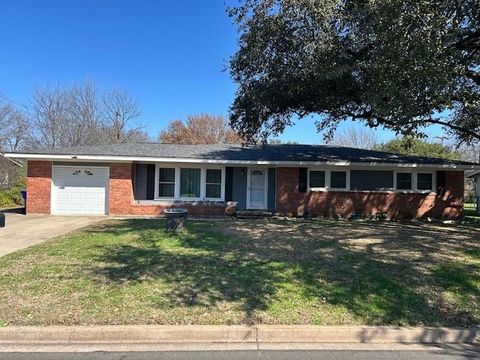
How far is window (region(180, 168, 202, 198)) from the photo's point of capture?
21.4 metres

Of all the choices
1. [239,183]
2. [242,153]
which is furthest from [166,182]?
[242,153]

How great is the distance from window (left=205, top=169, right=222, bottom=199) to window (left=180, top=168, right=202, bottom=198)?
0.42m

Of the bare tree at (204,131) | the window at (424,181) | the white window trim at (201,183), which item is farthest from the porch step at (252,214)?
the bare tree at (204,131)

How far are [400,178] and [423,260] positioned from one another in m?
12.8

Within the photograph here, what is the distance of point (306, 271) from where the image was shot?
841cm

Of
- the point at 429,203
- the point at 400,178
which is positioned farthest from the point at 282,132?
the point at 429,203

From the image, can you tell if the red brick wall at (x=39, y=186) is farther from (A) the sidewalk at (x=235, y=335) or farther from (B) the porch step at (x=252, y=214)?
(A) the sidewalk at (x=235, y=335)

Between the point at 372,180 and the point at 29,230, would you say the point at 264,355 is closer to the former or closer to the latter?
the point at 29,230

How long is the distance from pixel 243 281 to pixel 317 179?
1392cm

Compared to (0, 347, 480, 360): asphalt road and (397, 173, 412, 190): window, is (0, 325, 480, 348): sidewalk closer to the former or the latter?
(0, 347, 480, 360): asphalt road

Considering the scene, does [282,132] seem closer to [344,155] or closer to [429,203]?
[344,155]

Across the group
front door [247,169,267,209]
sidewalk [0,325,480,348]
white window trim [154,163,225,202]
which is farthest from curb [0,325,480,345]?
front door [247,169,267,209]

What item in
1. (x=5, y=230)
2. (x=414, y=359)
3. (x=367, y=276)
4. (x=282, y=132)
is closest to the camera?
(x=414, y=359)

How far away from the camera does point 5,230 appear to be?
1433cm
